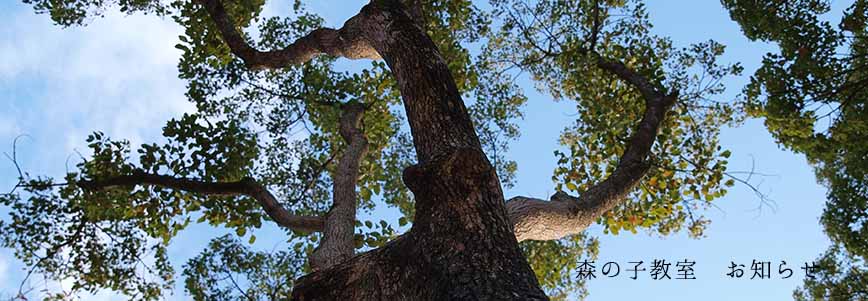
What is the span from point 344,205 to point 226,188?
170cm

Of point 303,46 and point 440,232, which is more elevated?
point 303,46

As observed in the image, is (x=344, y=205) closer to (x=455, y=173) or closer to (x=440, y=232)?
(x=455, y=173)

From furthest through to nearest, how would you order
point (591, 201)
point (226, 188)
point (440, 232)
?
point (226, 188) → point (591, 201) → point (440, 232)

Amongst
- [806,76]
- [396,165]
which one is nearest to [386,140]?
[396,165]

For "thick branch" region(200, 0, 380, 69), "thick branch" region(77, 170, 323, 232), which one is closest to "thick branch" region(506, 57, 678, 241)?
"thick branch" region(200, 0, 380, 69)

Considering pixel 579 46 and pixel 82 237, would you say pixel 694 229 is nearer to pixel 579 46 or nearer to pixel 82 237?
pixel 579 46

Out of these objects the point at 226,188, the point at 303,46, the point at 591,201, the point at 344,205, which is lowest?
the point at 591,201

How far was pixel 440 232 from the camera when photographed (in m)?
3.56

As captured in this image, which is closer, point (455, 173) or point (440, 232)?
point (440, 232)

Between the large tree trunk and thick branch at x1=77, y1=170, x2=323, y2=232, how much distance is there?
2.64 m

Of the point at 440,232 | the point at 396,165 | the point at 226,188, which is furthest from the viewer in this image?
the point at 396,165

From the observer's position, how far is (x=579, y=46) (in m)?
9.55

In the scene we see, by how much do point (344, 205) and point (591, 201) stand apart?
8.45 feet

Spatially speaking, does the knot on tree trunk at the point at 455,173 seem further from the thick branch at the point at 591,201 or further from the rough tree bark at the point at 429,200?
the thick branch at the point at 591,201
